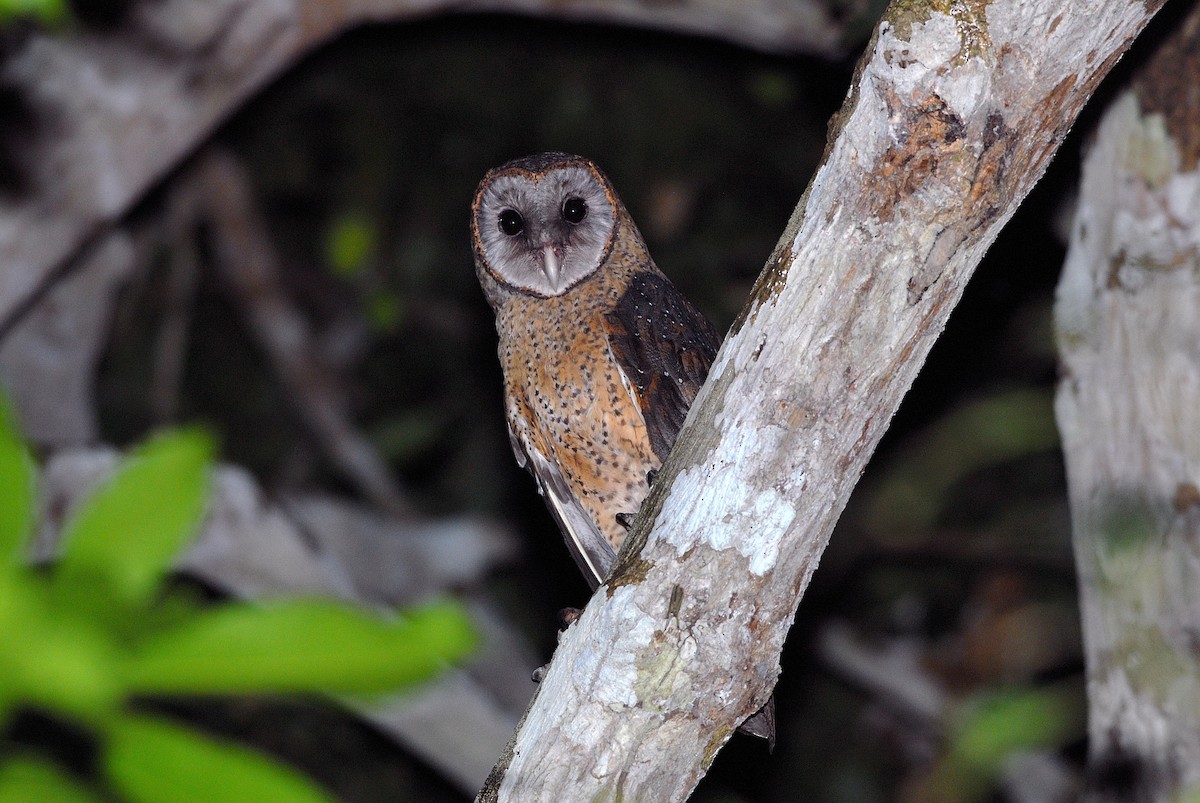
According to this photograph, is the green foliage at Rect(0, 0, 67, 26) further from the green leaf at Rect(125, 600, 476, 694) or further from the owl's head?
the owl's head

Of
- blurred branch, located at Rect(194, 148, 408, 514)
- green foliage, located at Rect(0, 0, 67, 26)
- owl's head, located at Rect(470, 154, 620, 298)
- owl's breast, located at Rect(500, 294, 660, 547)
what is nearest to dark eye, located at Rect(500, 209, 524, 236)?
owl's head, located at Rect(470, 154, 620, 298)

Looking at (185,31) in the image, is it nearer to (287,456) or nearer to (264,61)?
(264,61)

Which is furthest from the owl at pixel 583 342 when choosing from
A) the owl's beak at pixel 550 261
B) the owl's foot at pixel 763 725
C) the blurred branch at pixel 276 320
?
the blurred branch at pixel 276 320

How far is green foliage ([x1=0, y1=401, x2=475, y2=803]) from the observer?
0.66 m

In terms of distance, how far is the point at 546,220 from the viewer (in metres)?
3.18

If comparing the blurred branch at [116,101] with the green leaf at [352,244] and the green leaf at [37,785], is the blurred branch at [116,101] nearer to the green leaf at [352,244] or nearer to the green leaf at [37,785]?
the green leaf at [352,244]

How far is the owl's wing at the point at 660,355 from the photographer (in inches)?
113

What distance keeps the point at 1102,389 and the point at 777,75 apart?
2843mm

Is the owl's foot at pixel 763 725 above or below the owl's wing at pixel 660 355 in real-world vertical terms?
below

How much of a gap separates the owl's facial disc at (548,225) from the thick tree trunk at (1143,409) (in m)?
1.21

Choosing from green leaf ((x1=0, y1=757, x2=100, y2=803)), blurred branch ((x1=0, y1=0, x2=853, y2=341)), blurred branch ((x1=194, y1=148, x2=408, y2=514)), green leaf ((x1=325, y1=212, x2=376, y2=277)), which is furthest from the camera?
green leaf ((x1=325, y1=212, x2=376, y2=277))

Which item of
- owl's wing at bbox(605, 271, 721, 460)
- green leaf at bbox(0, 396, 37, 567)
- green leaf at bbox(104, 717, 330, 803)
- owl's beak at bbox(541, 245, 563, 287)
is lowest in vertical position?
green leaf at bbox(104, 717, 330, 803)

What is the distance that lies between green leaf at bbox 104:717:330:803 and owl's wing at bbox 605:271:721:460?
218 cm

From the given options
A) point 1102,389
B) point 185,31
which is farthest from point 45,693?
point 185,31
